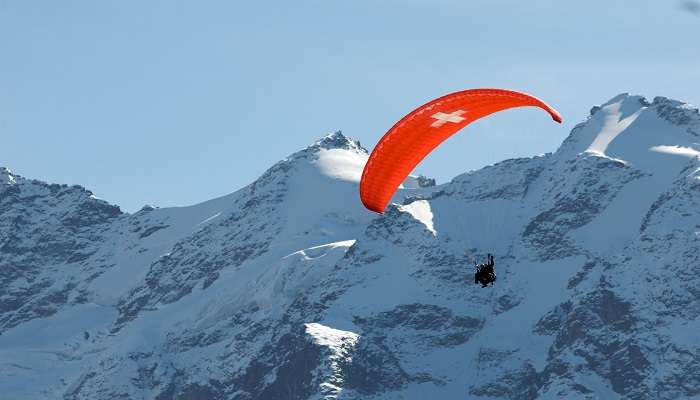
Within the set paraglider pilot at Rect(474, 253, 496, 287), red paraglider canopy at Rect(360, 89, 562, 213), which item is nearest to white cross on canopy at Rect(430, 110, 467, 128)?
red paraglider canopy at Rect(360, 89, 562, 213)

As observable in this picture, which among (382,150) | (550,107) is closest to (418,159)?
(382,150)

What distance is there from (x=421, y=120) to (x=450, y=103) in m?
1.73

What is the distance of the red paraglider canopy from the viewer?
3287 inches

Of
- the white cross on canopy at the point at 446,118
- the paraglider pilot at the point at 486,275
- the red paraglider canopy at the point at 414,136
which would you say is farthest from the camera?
the white cross on canopy at the point at 446,118

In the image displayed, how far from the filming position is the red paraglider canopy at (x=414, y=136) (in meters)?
83.5

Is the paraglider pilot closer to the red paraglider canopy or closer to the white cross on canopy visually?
the red paraglider canopy

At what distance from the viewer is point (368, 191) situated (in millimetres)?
87062

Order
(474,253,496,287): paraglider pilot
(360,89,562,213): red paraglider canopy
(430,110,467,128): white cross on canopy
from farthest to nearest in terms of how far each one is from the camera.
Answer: (430,110,467,128): white cross on canopy, (474,253,496,287): paraglider pilot, (360,89,562,213): red paraglider canopy

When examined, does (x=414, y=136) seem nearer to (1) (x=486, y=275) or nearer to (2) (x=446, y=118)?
(2) (x=446, y=118)

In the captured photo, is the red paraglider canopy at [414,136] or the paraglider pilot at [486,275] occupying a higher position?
the red paraglider canopy at [414,136]

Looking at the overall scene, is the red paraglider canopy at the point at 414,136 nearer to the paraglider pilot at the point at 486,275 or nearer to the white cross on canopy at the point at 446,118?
the white cross on canopy at the point at 446,118

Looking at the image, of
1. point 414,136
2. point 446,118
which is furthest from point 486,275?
point 446,118

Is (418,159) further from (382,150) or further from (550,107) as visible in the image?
(550,107)

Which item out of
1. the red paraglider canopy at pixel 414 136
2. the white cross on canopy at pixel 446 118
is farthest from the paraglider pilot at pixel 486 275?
the white cross on canopy at pixel 446 118
